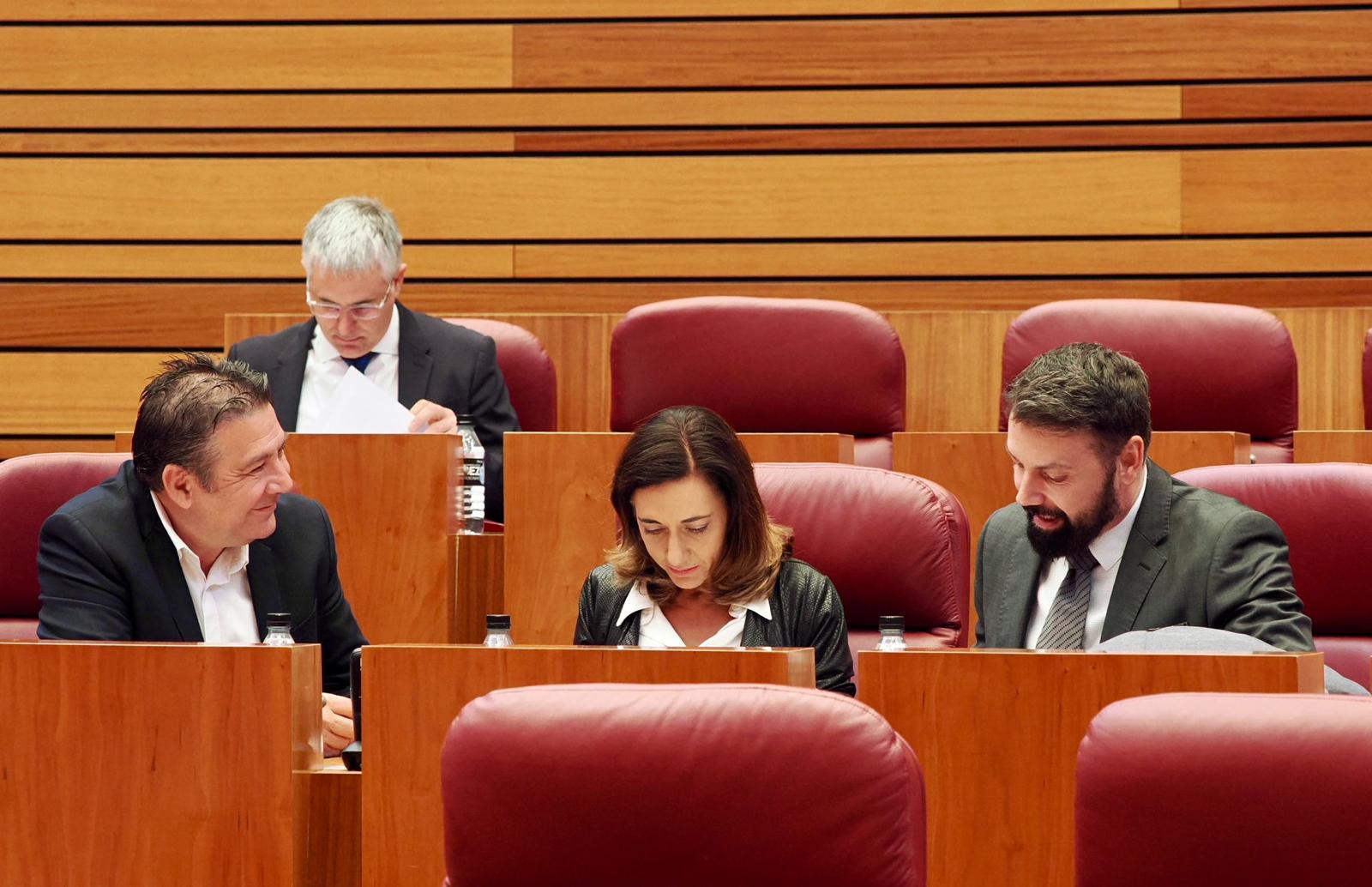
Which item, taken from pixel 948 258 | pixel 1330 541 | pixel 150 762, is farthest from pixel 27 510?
pixel 948 258

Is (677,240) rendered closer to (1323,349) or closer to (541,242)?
(541,242)

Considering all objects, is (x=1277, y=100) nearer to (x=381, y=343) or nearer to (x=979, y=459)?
(x=979, y=459)

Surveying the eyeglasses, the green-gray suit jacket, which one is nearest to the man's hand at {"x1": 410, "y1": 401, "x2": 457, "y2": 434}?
the eyeglasses

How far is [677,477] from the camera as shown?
5.90 feet

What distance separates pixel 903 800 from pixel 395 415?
1.36 m

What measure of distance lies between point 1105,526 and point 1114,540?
0.06 feet

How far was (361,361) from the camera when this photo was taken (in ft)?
8.47

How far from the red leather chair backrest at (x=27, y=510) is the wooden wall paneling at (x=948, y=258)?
1.43 metres

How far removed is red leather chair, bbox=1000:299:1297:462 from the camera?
250cm

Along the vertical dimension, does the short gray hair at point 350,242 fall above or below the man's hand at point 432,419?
above

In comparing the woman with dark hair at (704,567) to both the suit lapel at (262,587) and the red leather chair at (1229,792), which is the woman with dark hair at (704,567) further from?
the red leather chair at (1229,792)

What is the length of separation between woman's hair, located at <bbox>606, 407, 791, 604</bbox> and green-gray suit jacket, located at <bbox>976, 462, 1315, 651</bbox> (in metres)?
0.29

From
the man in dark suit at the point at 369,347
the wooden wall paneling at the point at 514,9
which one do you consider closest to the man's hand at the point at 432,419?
the man in dark suit at the point at 369,347

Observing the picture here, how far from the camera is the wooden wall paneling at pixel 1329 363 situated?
288 cm
